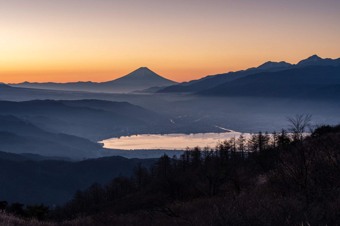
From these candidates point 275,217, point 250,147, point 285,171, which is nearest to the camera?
point 275,217

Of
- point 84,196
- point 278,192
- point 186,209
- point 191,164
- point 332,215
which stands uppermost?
point 332,215

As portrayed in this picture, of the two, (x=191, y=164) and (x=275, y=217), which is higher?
(x=275, y=217)

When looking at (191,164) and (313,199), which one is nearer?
(313,199)

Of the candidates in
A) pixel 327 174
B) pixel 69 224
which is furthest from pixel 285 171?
pixel 69 224

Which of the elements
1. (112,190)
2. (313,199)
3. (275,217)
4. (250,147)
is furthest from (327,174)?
(112,190)

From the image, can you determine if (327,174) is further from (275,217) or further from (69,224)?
(69,224)

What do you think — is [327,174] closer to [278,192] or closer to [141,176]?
[278,192]

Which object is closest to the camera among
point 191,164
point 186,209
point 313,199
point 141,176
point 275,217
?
point 275,217

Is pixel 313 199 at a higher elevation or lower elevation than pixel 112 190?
higher

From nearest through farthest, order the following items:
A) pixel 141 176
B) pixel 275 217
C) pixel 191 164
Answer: pixel 275 217
pixel 191 164
pixel 141 176
